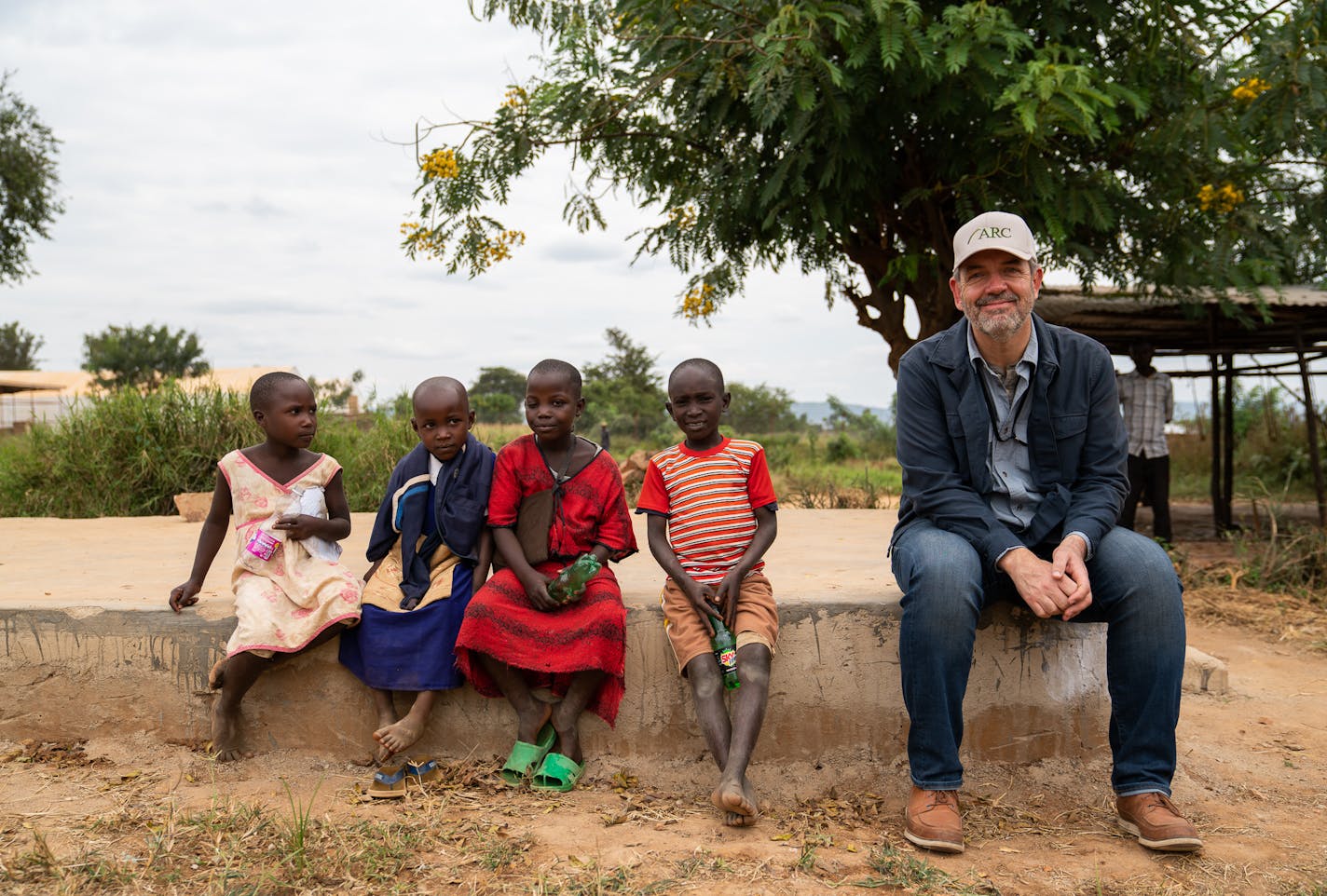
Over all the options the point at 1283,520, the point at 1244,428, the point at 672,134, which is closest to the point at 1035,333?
the point at 672,134

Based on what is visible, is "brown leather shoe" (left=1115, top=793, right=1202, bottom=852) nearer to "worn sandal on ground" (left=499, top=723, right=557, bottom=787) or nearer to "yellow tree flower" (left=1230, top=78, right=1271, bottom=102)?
"worn sandal on ground" (left=499, top=723, right=557, bottom=787)

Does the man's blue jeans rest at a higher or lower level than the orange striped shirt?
lower

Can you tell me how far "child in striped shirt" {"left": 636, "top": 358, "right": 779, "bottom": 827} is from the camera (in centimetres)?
274

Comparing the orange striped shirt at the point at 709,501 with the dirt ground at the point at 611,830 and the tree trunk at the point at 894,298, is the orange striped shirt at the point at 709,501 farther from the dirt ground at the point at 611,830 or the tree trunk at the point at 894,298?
the tree trunk at the point at 894,298

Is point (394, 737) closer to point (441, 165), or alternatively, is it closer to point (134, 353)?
point (441, 165)

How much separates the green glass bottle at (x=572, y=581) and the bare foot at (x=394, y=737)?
58 cm

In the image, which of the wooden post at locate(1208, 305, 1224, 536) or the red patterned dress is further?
the wooden post at locate(1208, 305, 1224, 536)

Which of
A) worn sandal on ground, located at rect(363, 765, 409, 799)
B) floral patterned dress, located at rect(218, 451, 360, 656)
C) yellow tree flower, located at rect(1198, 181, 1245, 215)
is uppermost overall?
yellow tree flower, located at rect(1198, 181, 1245, 215)

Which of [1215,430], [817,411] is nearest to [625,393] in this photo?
[817,411]

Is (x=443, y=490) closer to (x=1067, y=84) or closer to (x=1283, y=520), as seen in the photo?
(x=1067, y=84)

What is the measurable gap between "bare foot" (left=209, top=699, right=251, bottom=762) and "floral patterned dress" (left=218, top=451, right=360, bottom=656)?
0.69 ft

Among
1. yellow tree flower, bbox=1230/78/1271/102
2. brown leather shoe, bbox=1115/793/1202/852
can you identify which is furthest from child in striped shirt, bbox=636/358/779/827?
yellow tree flower, bbox=1230/78/1271/102

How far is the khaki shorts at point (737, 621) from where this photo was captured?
2752mm

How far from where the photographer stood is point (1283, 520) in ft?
28.1
